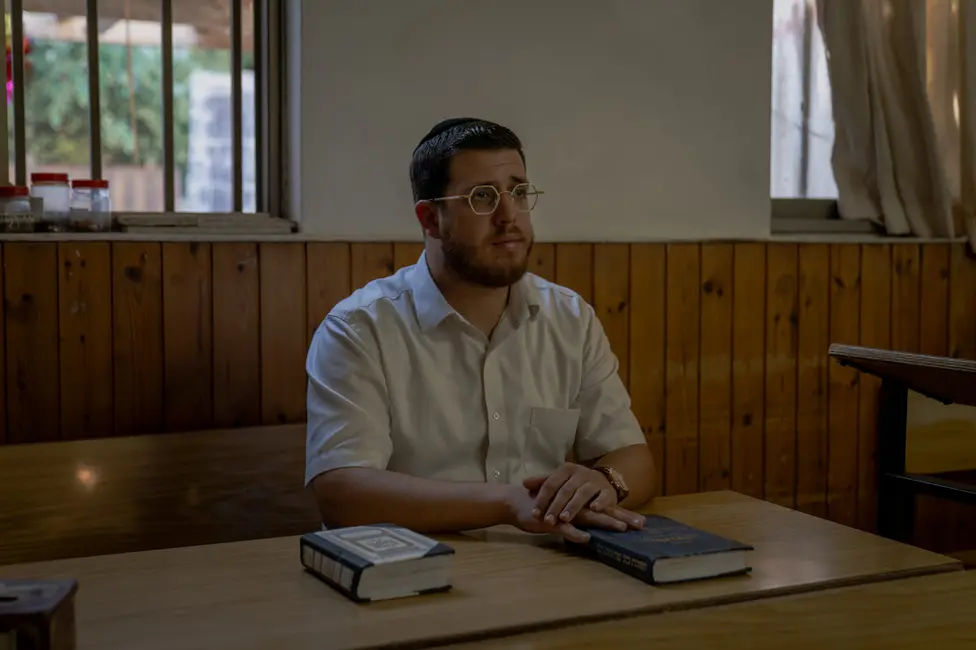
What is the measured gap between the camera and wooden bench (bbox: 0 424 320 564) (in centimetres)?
203

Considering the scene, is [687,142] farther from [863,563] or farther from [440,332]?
[863,563]

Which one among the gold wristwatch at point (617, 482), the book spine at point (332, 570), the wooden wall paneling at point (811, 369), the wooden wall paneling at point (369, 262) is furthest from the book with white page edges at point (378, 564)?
the wooden wall paneling at point (811, 369)

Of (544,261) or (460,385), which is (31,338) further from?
(544,261)

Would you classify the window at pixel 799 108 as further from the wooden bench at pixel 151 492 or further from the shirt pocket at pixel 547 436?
the wooden bench at pixel 151 492

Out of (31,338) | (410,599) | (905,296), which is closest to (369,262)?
(31,338)

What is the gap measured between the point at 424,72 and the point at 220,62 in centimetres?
50

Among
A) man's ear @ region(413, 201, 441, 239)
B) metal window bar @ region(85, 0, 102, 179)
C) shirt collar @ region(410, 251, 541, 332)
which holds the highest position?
metal window bar @ region(85, 0, 102, 179)

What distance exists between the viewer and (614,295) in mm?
2857

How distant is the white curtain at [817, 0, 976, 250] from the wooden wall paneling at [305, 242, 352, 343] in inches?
64.0

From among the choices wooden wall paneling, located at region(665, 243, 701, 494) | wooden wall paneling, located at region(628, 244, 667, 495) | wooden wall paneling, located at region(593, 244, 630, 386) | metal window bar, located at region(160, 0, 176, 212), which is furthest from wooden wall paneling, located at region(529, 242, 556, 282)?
metal window bar, located at region(160, 0, 176, 212)

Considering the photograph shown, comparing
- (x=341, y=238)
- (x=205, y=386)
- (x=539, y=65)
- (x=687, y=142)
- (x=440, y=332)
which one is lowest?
(x=205, y=386)

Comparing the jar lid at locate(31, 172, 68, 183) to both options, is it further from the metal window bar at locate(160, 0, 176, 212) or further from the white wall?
the white wall

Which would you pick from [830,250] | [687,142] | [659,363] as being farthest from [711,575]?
[830,250]

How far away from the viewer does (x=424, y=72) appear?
2604 mm
